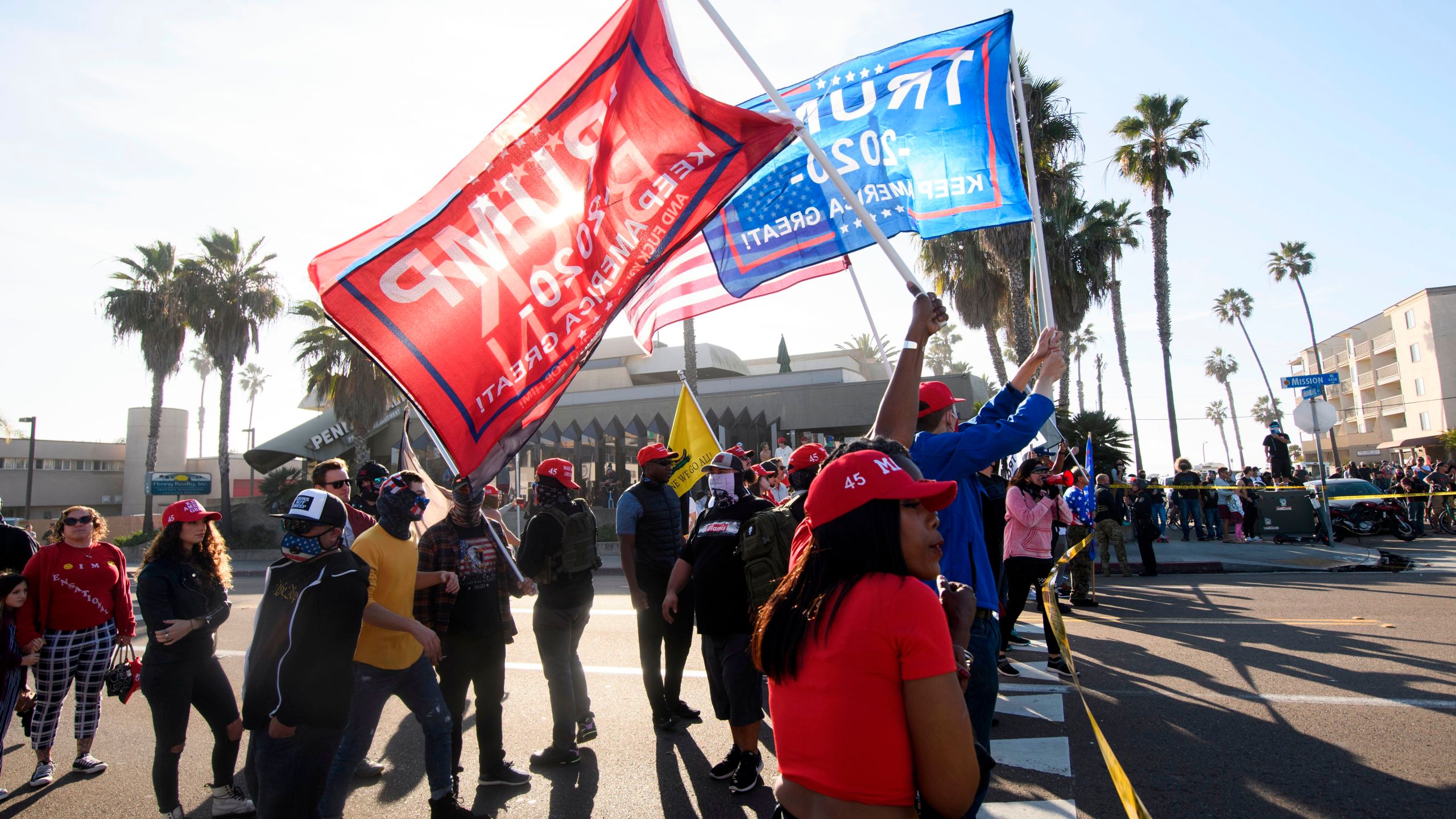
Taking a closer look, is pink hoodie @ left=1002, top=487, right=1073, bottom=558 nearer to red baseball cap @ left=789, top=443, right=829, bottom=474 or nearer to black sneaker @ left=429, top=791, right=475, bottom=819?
red baseball cap @ left=789, top=443, right=829, bottom=474

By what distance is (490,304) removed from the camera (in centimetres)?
390

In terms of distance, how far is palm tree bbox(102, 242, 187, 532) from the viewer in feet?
98.8

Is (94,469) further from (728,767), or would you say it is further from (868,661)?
(868,661)

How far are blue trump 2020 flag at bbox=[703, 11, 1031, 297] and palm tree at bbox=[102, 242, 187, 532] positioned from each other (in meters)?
30.9

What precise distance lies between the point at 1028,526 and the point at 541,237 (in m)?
5.05

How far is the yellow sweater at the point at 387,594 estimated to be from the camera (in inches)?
159

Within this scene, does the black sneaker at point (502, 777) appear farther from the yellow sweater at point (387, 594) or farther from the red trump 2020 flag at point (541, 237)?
the red trump 2020 flag at point (541, 237)

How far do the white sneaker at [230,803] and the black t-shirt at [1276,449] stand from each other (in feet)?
69.5

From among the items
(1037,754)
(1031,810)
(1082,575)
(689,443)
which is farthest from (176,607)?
(1082,575)

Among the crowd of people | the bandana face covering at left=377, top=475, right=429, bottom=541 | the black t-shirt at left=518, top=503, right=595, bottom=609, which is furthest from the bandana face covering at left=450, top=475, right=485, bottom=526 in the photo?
the black t-shirt at left=518, top=503, right=595, bottom=609

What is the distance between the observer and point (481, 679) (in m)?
4.66

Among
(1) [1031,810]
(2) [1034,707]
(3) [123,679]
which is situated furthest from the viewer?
(2) [1034,707]

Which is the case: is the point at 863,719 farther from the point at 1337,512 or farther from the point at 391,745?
the point at 1337,512

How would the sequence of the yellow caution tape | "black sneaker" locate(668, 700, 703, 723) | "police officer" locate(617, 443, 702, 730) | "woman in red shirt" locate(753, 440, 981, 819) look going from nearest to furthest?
1. "woman in red shirt" locate(753, 440, 981, 819)
2. the yellow caution tape
3. "police officer" locate(617, 443, 702, 730)
4. "black sneaker" locate(668, 700, 703, 723)
